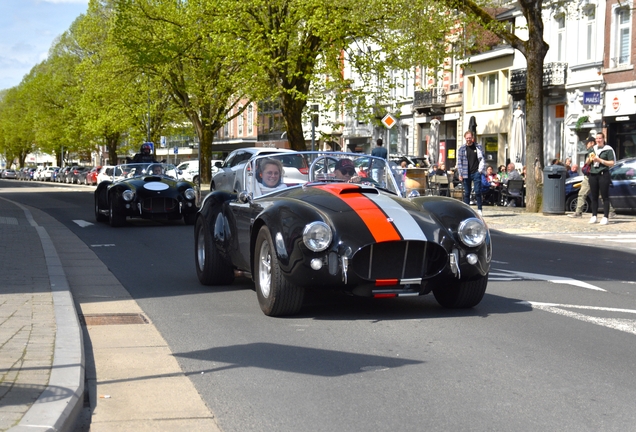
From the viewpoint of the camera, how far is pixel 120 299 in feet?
31.1

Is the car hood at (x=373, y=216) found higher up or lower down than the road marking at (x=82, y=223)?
higher up

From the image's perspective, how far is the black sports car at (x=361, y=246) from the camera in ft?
24.4

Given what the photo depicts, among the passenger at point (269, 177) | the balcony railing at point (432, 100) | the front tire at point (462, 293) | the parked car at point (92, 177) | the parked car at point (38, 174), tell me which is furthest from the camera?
the parked car at point (38, 174)

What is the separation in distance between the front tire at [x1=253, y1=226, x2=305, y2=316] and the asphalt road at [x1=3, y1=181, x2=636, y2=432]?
0.47 feet

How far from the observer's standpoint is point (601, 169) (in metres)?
20.0

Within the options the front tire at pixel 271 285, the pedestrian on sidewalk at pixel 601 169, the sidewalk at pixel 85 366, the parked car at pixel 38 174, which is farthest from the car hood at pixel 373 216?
the parked car at pixel 38 174

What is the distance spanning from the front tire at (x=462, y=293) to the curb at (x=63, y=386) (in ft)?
9.94

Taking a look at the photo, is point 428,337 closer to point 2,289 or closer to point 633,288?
point 633,288

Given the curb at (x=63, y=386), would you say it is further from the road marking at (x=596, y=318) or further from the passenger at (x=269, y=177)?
the road marking at (x=596, y=318)

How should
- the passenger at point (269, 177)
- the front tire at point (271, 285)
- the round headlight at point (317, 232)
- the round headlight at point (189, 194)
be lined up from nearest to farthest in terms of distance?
the round headlight at point (317, 232) → the front tire at point (271, 285) → the passenger at point (269, 177) → the round headlight at point (189, 194)

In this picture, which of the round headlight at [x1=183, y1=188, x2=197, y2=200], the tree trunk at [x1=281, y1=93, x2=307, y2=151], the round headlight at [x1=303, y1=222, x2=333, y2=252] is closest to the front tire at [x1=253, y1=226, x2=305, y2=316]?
the round headlight at [x1=303, y1=222, x2=333, y2=252]

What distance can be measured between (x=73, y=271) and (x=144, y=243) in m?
4.20

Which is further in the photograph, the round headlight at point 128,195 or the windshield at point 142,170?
the windshield at point 142,170

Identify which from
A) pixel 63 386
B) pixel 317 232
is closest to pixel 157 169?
pixel 317 232
